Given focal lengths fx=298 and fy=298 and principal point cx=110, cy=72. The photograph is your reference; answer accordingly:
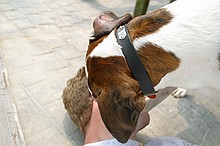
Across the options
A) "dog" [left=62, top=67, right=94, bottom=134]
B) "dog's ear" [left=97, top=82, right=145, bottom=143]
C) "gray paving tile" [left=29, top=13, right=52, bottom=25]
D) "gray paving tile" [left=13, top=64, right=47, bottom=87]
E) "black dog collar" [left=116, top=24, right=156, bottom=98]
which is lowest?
"gray paving tile" [left=13, top=64, right=47, bottom=87]

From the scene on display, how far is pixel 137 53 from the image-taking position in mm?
1562

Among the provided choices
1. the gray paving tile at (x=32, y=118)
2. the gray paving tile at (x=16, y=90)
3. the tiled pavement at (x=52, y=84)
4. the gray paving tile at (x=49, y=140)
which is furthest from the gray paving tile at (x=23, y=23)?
the gray paving tile at (x=49, y=140)

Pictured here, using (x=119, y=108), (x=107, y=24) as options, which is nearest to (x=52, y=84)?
(x=107, y=24)

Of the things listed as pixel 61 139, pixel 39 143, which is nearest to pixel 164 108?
pixel 61 139

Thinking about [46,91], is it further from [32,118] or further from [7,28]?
[7,28]

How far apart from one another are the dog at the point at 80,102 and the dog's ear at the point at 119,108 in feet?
2.08

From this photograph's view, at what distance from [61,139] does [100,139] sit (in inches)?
14.5

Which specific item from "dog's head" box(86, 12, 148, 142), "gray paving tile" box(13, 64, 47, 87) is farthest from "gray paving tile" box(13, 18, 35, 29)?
"dog's head" box(86, 12, 148, 142)

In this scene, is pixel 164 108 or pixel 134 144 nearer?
pixel 134 144

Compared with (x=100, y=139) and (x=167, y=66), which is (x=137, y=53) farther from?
(x=100, y=139)

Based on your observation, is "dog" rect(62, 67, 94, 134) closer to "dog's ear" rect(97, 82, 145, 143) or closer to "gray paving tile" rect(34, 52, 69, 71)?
"dog's ear" rect(97, 82, 145, 143)

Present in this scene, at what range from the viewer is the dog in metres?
2.19

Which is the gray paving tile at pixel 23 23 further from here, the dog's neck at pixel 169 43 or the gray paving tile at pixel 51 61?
the dog's neck at pixel 169 43

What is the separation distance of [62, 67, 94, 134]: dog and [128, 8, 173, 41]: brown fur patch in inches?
26.4
